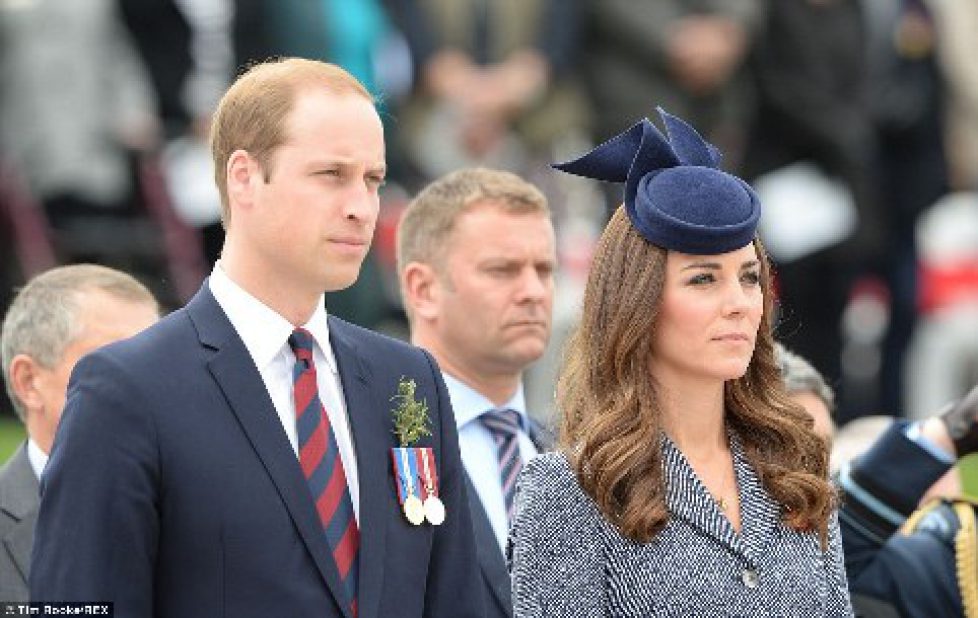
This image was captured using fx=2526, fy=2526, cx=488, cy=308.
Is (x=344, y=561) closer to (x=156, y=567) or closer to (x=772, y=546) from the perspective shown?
(x=156, y=567)

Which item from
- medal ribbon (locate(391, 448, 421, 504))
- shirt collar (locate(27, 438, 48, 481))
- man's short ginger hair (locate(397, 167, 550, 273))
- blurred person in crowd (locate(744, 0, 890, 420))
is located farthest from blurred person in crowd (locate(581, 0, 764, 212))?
medal ribbon (locate(391, 448, 421, 504))

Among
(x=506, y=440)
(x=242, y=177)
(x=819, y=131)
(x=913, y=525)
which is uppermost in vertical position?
(x=242, y=177)

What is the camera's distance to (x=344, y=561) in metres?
4.98

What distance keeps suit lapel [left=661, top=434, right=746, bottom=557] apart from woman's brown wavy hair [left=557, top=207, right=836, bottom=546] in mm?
44

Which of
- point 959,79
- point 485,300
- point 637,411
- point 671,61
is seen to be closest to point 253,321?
point 637,411

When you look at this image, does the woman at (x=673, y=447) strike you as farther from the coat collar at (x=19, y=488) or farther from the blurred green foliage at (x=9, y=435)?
the blurred green foliage at (x=9, y=435)

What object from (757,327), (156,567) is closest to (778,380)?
(757,327)

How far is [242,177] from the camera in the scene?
5.11 metres

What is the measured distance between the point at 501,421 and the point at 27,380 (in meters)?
1.32

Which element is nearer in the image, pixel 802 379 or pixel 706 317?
pixel 706 317

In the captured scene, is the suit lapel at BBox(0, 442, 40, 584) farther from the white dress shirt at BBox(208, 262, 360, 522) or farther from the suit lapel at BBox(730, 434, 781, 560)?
the suit lapel at BBox(730, 434, 781, 560)

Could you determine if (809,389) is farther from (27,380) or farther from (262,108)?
(262,108)

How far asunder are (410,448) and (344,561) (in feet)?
1.08

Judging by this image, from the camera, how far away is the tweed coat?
520 centimetres
